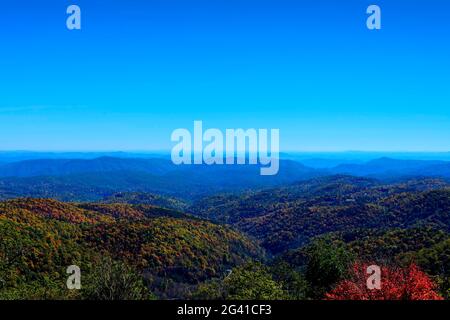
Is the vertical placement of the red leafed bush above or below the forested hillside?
above

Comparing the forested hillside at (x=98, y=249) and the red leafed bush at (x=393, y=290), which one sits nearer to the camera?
the red leafed bush at (x=393, y=290)

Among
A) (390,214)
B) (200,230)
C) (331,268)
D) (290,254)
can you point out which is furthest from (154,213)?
(331,268)

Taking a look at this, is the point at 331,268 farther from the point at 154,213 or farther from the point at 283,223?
the point at 283,223

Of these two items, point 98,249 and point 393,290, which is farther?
point 98,249

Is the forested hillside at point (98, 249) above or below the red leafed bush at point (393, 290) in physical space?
below

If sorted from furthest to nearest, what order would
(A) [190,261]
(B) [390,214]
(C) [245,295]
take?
(B) [390,214] < (A) [190,261] < (C) [245,295]

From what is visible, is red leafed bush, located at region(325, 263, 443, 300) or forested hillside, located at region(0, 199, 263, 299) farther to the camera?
forested hillside, located at region(0, 199, 263, 299)

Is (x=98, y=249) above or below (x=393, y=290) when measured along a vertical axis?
below
